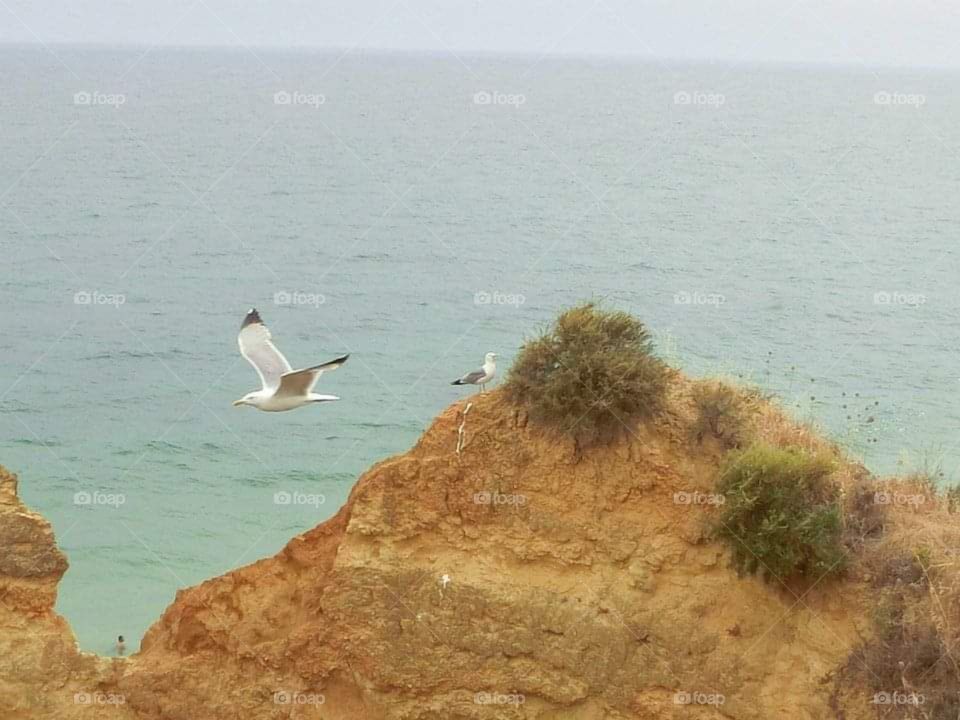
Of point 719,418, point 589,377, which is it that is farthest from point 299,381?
point 719,418

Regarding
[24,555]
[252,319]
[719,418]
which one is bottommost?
[24,555]

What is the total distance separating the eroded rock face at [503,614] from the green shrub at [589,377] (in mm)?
315

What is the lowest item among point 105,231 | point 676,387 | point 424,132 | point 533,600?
point 533,600

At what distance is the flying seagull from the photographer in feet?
59.2

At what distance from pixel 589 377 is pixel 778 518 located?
105 inches

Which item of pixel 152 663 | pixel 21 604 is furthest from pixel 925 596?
pixel 21 604

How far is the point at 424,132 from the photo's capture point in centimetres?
9956

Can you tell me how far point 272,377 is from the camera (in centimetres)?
1862

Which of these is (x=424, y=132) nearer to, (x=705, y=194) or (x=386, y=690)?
(x=705, y=194)

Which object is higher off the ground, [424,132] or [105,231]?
[424,132]

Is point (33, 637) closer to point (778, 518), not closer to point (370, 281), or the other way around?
point (778, 518)

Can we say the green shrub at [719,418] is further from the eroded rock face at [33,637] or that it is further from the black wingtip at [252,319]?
the eroded rock face at [33,637]

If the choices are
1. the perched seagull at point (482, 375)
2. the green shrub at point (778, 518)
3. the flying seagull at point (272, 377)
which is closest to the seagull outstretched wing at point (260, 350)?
the flying seagull at point (272, 377)

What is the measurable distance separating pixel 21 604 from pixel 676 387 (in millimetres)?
8281
